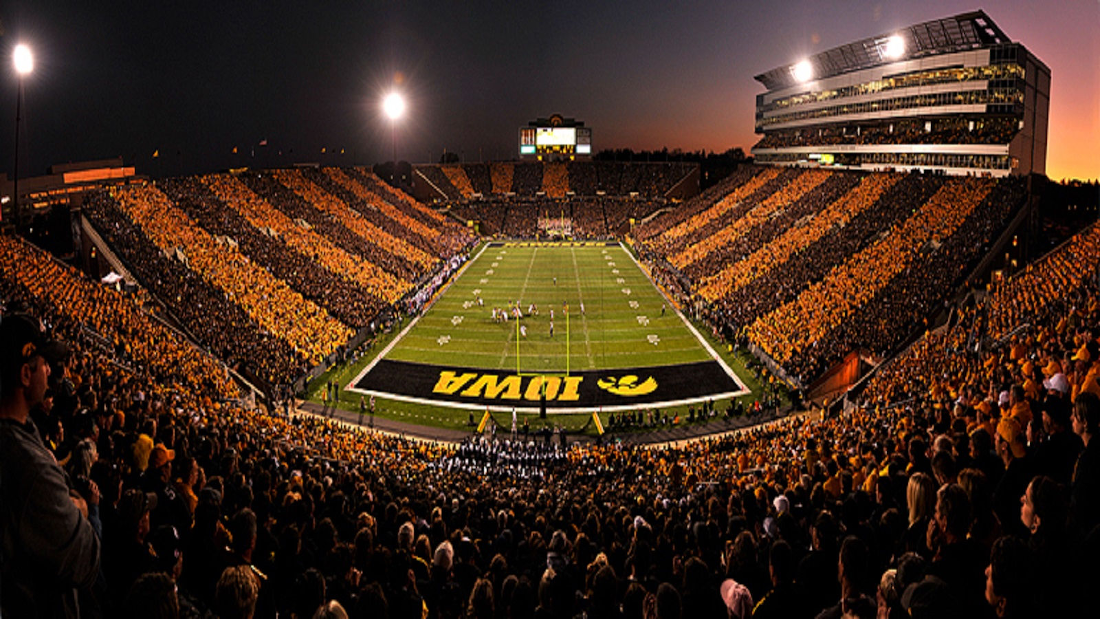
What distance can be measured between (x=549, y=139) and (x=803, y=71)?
4206 centimetres

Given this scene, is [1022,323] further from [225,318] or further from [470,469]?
[225,318]

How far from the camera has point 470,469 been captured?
19812 millimetres

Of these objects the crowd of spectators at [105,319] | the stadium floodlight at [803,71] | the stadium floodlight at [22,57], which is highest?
the stadium floodlight at [803,71]

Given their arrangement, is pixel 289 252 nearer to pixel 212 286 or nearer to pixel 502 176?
pixel 212 286

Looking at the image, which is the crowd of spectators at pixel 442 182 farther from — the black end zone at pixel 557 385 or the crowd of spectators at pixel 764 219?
the black end zone at pixel 557 385

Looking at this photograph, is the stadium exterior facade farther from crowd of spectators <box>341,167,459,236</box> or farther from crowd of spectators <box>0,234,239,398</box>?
crowd of spectators <box>0,234,239,398</box>

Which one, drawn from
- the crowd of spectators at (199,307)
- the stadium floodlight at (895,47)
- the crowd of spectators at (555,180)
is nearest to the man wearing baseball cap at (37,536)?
the crowd of spectators at (199,307)

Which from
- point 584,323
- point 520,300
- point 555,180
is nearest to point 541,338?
point 584,323

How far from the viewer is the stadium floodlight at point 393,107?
282 feet

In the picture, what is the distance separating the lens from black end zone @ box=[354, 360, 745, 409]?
29375 millimetres

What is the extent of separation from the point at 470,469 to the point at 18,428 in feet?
57.7

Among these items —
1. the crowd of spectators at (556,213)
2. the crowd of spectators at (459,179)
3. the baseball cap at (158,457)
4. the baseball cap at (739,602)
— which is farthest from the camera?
the crowd of spectators at (459,179)

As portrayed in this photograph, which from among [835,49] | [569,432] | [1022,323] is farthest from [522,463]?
[835,49]

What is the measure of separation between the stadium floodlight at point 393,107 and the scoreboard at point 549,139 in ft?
92.6
